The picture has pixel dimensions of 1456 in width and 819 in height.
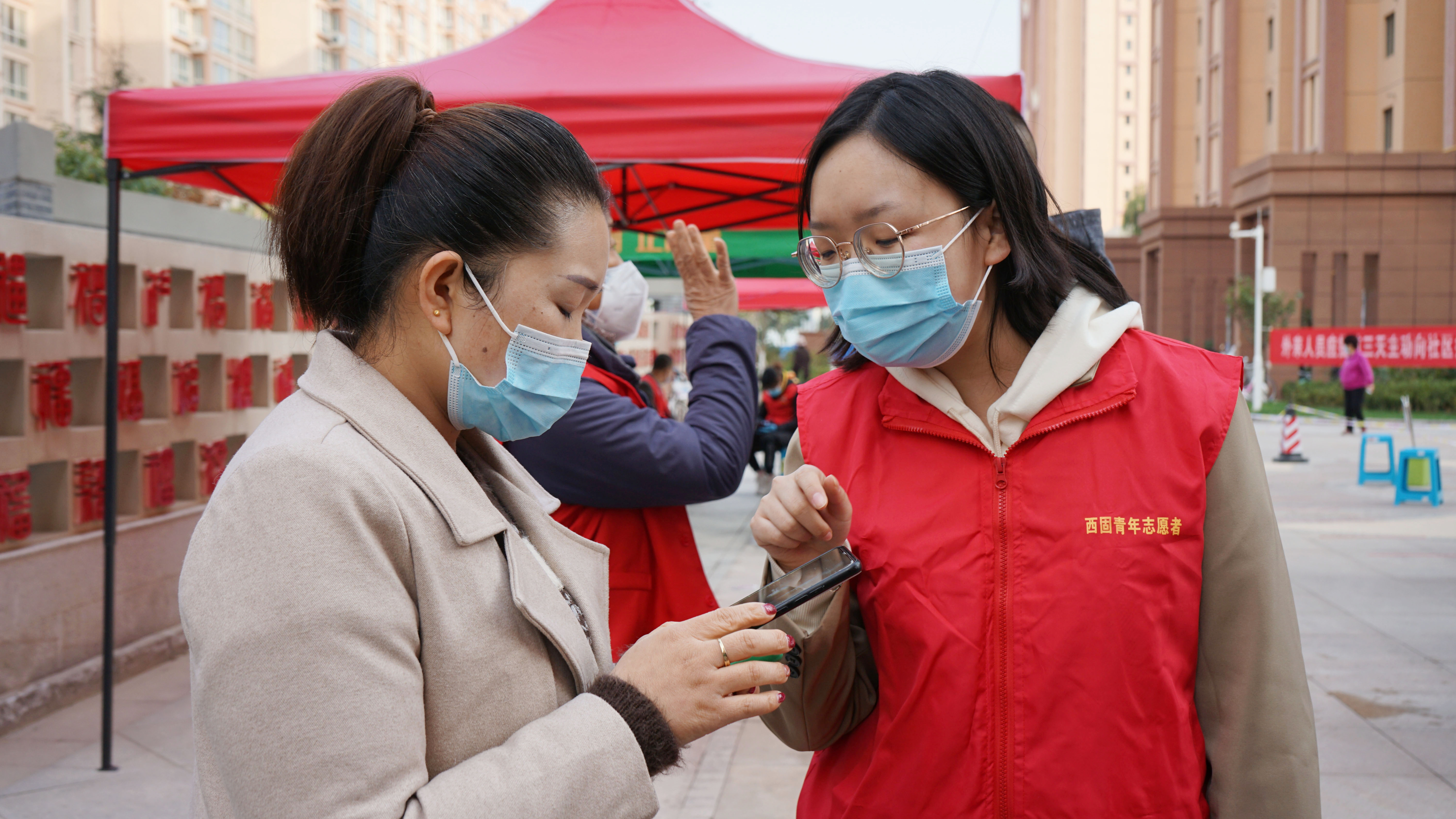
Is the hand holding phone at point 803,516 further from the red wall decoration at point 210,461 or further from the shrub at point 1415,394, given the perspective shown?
the shrub at point 1415,394

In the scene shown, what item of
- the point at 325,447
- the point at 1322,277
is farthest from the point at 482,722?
the point at 1322,277

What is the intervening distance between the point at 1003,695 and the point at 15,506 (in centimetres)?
423

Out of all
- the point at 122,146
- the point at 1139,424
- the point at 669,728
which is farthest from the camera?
the point at 122,146

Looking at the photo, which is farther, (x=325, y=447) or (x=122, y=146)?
(x=122, y=146)

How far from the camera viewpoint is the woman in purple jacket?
16.0 meters

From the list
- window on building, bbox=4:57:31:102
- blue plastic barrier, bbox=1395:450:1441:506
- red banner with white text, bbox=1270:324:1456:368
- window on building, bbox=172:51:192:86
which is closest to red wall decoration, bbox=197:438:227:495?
blue plastic barrier, bbox=1395:450:1441:506

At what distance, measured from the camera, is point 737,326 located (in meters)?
2.74

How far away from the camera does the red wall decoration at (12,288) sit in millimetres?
4195

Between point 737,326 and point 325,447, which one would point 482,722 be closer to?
point 325,447

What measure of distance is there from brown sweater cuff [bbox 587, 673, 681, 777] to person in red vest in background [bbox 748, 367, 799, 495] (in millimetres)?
10112

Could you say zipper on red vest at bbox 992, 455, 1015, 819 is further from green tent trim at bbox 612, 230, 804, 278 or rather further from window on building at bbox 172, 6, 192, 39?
window on building at bbox 172, 6, 192, 39

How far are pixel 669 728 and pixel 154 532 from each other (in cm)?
488

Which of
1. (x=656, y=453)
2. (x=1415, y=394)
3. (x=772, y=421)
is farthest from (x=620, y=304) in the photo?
(x=1415, y=394)

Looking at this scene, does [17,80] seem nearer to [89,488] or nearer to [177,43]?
[177,43]
